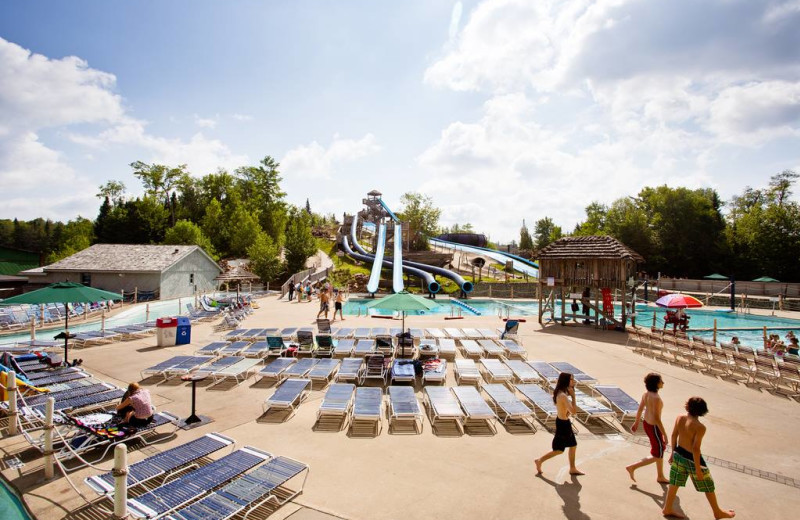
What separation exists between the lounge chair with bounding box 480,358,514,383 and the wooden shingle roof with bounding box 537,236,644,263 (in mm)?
10401

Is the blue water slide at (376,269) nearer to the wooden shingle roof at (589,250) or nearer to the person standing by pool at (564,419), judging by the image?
the wooden shingle roof at (589,250)

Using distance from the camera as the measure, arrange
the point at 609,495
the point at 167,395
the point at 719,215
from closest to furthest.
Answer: the point at 609,495
the point at 167,395
the point at 719,215

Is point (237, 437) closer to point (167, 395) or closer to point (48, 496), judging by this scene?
point (48, 496)

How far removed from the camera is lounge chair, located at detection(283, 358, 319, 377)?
1039 cm

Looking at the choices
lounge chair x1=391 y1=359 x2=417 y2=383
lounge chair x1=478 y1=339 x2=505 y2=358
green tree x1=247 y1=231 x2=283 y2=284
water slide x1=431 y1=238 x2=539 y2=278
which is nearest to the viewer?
lounge chair x1=391 y1=359 x2=417 y2=383

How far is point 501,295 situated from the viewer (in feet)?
113

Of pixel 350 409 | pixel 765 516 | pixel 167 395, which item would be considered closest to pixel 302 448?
pixel 350 409

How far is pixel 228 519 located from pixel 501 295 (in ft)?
104

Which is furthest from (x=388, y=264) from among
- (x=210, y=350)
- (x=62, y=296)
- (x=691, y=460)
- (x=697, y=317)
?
(x=691, y=460)

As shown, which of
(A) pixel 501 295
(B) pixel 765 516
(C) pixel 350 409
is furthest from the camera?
(A) pixel 501 295

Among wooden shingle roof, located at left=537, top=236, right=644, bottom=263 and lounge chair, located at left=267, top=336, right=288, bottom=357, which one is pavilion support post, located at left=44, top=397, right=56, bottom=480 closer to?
lounge chair, located at left=267, top=336, right=288, bottom=357

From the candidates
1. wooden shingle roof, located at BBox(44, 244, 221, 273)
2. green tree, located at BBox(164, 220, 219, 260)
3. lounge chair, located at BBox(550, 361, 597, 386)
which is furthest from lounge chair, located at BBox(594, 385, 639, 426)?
green tree, located at BBox(164, 220, 219, 260)

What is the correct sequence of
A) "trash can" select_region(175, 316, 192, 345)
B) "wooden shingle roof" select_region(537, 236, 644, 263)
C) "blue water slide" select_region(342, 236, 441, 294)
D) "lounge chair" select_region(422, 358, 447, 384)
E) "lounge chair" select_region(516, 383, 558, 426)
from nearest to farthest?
1. "lounge chair" select_region(516, 383, 558, 426)
2. "lounge chair" select_region(422, 358, 447, 384)
3. "trash can" select_region(175, 316, 192, 345)
4. "wooden shingle roof" select_region(537, 236, 644, 263)
5. "blue water slide" select_region(342, 236, 441, 294)

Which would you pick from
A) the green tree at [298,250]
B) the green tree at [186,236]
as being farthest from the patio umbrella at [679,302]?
the green tree at [186,236]
